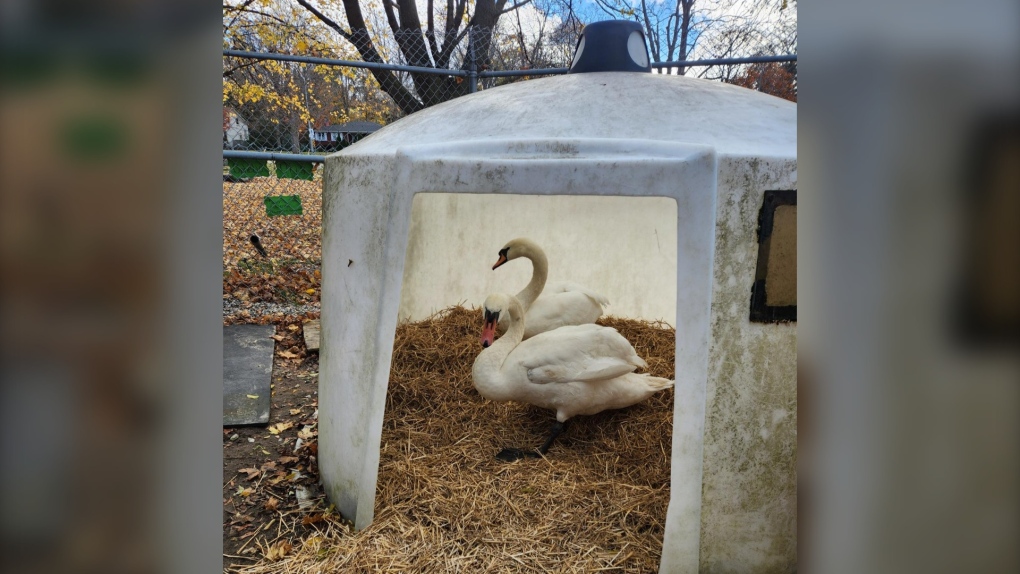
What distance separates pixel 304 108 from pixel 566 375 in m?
7.02

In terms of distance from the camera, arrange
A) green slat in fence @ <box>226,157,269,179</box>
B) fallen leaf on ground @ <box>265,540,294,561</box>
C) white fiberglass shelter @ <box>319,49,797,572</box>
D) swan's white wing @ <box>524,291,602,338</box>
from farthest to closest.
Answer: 1. green slat in fence @ <box>226,157,269,179</box>
2. swan's white wing @ <box>524,291,602,338</box>
3. fallen leaf on ground @ <box>265,540,294,561</box>
4. white fiberglass shelter @ <box>319,49,797,572</box>

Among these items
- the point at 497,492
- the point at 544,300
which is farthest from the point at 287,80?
the point at 497,492

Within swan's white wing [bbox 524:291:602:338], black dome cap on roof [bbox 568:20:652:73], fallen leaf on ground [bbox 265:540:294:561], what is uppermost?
black dome cap on roof [bbox 568:20:652:73]

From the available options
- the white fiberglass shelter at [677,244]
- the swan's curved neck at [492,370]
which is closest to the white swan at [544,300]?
the swan's curved neck at [492,370]

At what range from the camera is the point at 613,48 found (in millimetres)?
3400

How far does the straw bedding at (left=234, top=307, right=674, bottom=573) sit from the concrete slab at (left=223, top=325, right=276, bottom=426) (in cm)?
109

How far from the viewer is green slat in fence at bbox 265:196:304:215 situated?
6.12 meters

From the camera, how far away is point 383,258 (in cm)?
271

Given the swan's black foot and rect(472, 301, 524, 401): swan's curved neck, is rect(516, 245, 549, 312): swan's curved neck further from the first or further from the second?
the swan's black foot

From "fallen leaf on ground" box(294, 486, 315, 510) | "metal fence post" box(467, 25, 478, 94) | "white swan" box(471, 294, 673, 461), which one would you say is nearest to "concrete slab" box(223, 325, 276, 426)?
"fallen leaf on ground" box(294, 486, 315, 510)
